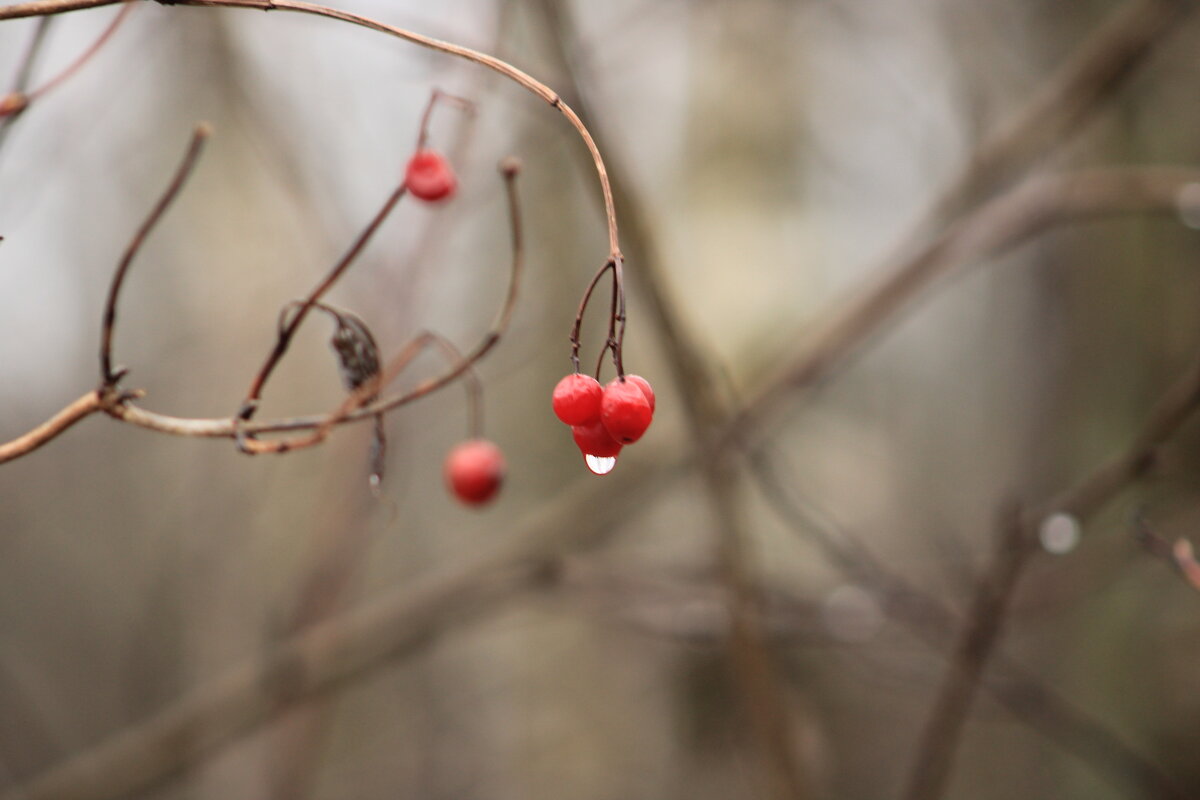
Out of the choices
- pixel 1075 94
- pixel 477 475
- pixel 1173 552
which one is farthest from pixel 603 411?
pixel 1075 94

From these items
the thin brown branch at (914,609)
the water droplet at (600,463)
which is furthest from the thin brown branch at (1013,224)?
the water droplet at (600,463)

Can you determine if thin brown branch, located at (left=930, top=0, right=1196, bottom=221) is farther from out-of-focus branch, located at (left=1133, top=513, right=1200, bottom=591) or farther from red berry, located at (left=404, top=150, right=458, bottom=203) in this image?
red berry, located at (left=404, top=150, right=458, bottom=203)

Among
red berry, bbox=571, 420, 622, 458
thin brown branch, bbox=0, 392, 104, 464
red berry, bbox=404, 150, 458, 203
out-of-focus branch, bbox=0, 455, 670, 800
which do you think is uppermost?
red berry, bbox=404, 150, 458, 203

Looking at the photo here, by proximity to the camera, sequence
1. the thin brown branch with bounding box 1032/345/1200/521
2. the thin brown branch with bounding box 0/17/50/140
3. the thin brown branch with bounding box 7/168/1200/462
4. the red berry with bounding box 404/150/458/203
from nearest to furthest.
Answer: the thin brown branch with bounding box 0/17/50/140
the red berry with bounding box 404/150/458/203
the thin brown branch with bounding box 1032/345/1200/521
the thin brown branch with bounding box 7/168/1200/462

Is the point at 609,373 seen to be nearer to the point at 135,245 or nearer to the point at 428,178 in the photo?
the point at 428,178

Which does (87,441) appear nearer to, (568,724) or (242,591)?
(242,591)

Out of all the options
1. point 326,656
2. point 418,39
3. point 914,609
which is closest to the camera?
point 418,39

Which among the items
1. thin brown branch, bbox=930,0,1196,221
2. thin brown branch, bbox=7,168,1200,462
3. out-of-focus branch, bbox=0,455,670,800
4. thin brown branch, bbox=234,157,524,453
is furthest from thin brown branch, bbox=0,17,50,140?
thin brown branch, bbox=930,0,1196,221
